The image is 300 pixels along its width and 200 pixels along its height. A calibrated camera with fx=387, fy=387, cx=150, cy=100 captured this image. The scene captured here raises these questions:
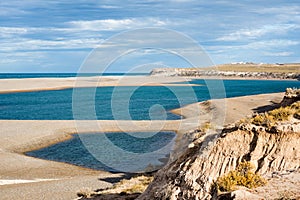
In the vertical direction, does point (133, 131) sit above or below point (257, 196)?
below

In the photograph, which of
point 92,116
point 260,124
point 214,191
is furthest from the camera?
point 92,116

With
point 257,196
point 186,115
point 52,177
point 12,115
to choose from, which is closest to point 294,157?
point 257,196

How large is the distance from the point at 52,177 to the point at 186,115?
33465 millimetres

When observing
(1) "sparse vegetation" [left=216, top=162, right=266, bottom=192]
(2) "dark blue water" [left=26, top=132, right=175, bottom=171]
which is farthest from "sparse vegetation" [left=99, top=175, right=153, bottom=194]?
(1) "sparse vegetation" [left=216, top=162, right=266, bottom=192]

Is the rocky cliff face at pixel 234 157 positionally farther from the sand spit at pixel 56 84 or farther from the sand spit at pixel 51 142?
the sand spit at pixel 56 84

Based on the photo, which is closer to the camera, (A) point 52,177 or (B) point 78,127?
(A) point 52,177

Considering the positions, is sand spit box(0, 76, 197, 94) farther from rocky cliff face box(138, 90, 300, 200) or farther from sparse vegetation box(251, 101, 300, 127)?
rocky cliff face box(138, 90, 300, 200)

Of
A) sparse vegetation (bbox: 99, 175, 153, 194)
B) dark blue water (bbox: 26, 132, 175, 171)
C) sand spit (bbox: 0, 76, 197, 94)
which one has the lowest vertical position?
dark blue water (bbox: 26, 132, 175, 171)

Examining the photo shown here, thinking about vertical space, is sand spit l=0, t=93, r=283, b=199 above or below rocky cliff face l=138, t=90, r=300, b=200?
below

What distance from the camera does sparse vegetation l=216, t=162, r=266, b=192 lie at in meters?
10.8

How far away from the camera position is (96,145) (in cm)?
3756

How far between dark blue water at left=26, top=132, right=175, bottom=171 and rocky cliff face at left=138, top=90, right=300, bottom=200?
16304 millimetres

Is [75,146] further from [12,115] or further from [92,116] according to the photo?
[12,115]

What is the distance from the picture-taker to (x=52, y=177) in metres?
27.7
